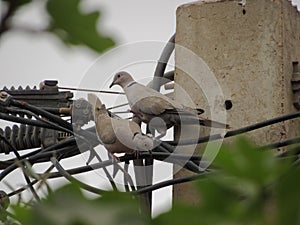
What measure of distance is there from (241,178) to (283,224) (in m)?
0.03

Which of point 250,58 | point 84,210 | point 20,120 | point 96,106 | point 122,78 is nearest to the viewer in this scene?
point 84,210

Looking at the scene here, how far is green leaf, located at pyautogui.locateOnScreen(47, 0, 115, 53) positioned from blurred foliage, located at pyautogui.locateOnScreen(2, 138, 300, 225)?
105 mm

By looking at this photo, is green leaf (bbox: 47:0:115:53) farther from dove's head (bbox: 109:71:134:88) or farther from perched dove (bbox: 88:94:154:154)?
dove's head (bbox: 109:71:134:88)

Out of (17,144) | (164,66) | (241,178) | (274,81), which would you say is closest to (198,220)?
(241,178)

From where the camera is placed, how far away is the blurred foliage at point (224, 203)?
409mm

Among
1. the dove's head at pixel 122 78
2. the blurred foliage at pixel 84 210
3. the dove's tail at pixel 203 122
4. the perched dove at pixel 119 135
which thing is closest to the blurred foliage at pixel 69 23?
the blurred foliage at pixel 84 210

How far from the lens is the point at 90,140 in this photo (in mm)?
3217

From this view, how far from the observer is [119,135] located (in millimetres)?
3197

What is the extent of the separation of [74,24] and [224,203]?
0.14 meters

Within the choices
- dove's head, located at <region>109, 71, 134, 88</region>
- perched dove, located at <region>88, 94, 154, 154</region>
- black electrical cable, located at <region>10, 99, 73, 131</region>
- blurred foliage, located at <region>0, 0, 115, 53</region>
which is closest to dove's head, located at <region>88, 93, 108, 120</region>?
perched dove, located at <region>88, 94, 154, 154</region>

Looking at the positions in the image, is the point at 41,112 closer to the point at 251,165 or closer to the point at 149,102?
the point at 149,102

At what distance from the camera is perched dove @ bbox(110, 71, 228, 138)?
3238 mm

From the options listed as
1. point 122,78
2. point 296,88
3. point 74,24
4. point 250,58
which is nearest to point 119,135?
point 250,58

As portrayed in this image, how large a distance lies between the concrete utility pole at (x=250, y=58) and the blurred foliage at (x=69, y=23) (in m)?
2.61
